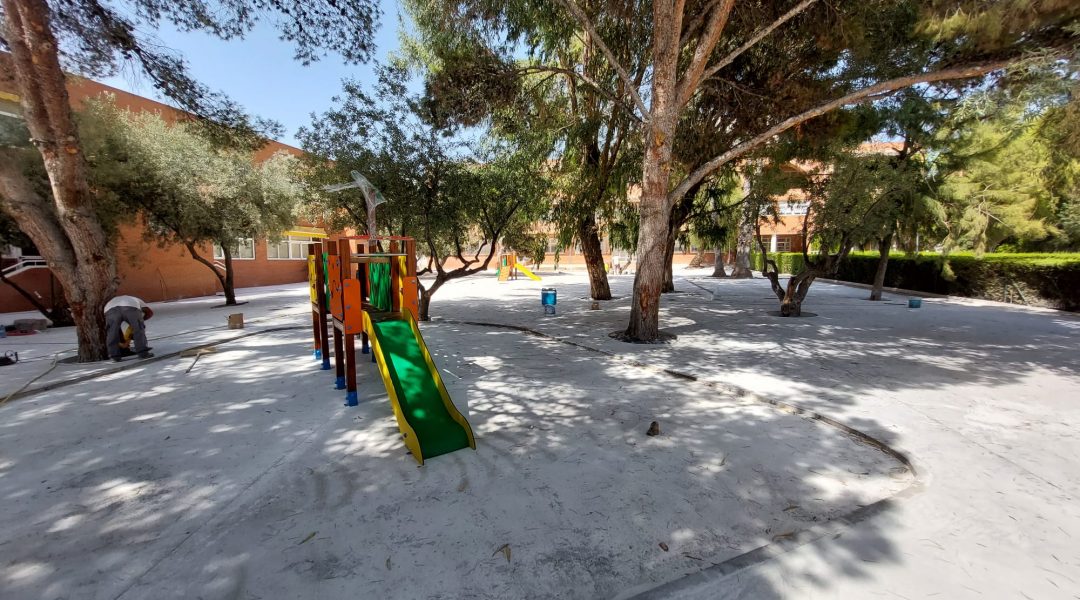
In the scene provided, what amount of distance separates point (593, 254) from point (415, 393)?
34.1 ft

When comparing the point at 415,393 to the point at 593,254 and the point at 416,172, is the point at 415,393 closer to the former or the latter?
the point at 416,172

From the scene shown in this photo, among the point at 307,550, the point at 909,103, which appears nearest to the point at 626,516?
the point at 307,550

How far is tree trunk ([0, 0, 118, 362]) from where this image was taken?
19.5 ft

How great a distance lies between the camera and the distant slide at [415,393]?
3711 mm

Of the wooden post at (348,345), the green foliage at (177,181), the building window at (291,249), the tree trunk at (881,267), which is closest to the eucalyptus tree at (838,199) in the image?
the tree trunk at (881,267)

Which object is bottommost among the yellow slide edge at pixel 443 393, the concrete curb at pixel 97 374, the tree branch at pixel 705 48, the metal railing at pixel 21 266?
the concrete curb at pixel 97 374

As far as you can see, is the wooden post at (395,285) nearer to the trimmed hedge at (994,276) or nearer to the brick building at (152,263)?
the brick building at (152,263)

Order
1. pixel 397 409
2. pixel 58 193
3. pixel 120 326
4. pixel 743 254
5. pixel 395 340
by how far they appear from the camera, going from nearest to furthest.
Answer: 1. pixel 397 409
2. pixel 395 340
3. pixel 58 193
4. pixel 120 326
5. pixel 743 254

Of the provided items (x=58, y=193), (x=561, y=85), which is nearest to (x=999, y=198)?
(x=561, y=85)

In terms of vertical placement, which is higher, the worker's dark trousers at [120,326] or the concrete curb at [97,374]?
the worker's dark trousers at [120,326]

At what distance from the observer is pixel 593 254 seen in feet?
45.5

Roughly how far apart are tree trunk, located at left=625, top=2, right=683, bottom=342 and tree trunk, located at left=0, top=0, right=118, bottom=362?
332 inches

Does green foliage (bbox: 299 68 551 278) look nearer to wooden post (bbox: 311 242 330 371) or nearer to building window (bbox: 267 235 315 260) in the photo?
wooden post (bbox: 311 242 330 371)

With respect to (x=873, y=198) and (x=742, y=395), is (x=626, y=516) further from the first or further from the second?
(x=873, y=198)
